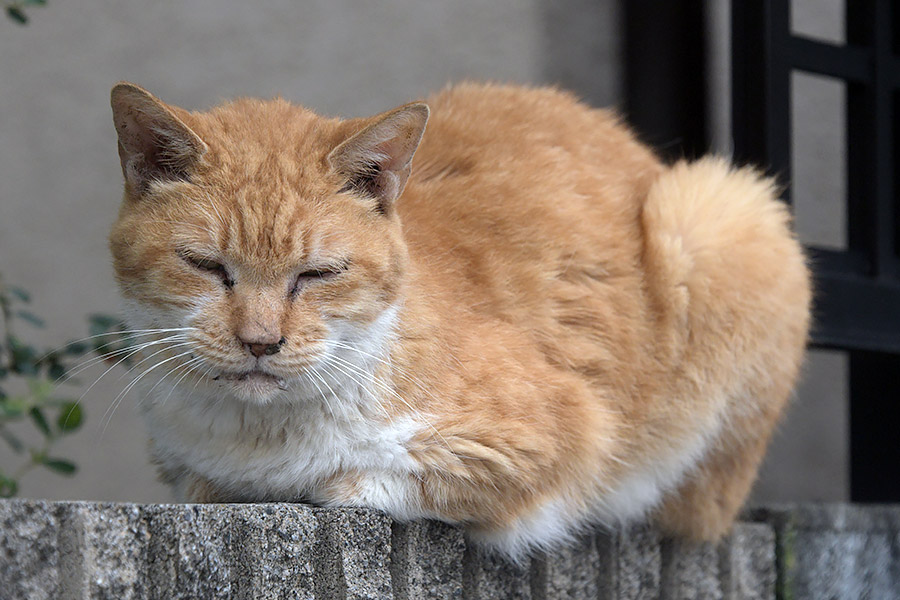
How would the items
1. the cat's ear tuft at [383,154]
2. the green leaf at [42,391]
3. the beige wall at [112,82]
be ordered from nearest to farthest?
the cat's ear tuft at [383,154] → the green leaf at [42,391] → the beige wall at [112,82]

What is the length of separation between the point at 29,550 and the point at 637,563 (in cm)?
162

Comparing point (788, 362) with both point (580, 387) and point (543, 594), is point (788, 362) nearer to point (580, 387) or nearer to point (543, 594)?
point (580, 387)

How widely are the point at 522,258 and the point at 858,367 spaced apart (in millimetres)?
2184

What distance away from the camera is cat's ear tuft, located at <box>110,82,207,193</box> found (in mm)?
1861

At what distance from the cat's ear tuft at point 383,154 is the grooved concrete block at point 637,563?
1.12 meters

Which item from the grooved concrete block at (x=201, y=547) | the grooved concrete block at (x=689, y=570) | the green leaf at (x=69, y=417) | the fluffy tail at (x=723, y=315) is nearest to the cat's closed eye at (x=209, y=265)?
the grooved concrete block at (x=201, y=547)

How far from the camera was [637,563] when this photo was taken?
2.66m

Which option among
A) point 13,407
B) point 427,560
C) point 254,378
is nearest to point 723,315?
point 427,560

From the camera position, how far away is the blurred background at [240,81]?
3.95 m

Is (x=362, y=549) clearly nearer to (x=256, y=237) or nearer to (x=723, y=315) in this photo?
(x=256, y=237)

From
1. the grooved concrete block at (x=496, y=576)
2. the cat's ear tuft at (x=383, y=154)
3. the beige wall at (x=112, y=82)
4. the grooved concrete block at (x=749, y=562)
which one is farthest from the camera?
the beige wall at (x=112, y=82)

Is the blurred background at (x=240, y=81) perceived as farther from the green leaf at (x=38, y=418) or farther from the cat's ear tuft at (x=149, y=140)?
the cat's ear tuft at (x=149, y=140)

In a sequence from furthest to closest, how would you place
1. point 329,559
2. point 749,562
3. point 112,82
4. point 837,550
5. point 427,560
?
point 112,82, point 837,550, point 749,562, point 427,560, point 329,559

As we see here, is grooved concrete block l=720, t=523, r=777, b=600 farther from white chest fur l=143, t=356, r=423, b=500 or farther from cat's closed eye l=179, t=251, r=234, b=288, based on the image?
cat's closed eye l=179, t=251, r=234, b=288
